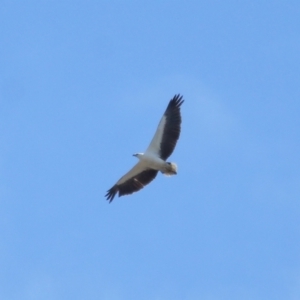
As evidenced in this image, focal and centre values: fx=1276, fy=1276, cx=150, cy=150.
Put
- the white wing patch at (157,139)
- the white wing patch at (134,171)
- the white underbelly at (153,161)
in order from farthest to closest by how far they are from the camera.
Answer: the white wing patch at (134,171)
the white wing patch at (157,139)
the white underbelly at (153,161)

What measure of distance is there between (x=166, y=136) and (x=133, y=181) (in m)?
2.51

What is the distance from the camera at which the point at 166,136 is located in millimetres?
44531

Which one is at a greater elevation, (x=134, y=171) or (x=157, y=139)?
(x=157, y=139)

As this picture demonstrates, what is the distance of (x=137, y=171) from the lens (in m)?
45.8

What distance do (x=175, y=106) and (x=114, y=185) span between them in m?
3.92

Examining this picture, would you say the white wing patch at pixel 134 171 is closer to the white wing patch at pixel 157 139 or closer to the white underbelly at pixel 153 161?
the white underbelly at pixel 153 161

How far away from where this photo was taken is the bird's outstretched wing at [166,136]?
146ft

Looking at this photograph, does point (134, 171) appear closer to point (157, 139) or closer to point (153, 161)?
point (153, 161)

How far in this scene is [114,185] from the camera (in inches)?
1841

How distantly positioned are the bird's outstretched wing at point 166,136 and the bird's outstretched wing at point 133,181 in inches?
39.9

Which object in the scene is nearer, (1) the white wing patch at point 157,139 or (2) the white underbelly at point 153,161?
(2) the white underbelly at point 153,161

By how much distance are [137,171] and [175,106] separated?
8.98 feet

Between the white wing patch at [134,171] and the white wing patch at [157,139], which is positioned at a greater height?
the white wing patch at [157,139]

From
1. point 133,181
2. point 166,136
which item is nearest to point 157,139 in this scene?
point 166,136
